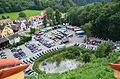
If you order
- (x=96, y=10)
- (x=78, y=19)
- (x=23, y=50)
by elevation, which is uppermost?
(x=96, y=10)

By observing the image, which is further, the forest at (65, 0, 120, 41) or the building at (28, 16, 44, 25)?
the building at (28, 16, 44, 25)

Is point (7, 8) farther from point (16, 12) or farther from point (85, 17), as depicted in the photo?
point (85, 17)

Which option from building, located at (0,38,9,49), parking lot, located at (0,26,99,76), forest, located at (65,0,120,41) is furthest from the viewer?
building, located at (0,38,9,49)

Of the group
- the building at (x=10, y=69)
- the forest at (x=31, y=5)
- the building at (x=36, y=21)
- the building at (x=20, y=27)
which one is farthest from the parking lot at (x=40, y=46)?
the forest at (x=31, y=5)

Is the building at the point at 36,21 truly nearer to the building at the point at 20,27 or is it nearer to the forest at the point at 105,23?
the building at the point at 20,27

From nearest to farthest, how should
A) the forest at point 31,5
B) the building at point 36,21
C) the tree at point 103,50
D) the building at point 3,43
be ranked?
the tree at point 103,50, the building at point 3,43, the building at point 36,21, the forest at point 31,5

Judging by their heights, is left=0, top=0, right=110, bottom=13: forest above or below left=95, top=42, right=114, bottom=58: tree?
above

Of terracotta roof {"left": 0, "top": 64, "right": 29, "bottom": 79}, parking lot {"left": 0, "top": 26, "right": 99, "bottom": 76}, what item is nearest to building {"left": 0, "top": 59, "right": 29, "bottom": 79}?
terracotta roof {"left": 0, "top": 64, "right": 29, "bottom": 79}

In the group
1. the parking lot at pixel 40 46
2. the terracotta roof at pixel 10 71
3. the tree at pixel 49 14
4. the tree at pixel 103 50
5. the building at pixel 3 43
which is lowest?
the parking lot at pixel 40 46

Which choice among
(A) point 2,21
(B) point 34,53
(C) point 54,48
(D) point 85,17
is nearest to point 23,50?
(B) point 34,53

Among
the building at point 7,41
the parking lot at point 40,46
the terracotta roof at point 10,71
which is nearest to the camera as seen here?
the terracotta roof at point 10,71

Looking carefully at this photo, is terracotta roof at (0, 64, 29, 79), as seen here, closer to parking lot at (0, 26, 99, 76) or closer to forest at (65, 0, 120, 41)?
parking lot at (0, 26, 99, 76)
